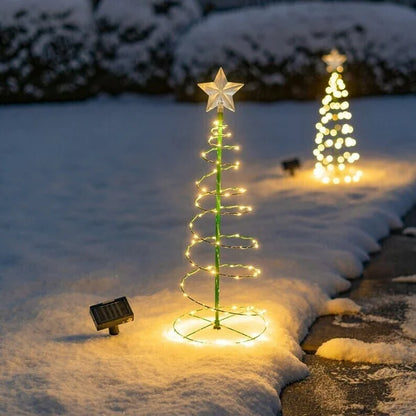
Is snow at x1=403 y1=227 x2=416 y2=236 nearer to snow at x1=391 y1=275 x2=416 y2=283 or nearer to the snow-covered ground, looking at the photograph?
the snow-covered ground

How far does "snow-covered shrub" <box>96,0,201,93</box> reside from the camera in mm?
13828

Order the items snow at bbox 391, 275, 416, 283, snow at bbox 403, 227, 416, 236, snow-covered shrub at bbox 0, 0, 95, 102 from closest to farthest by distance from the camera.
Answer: snow at bbox 391, 275, 416, 283 → snow at bbox 403, 227, 416, 236 → snow-covered shrub at bbox 0, 0, 95, 102

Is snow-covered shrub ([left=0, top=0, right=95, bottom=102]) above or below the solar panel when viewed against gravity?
above

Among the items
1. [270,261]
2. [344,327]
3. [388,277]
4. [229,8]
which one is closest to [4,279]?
[270,261]

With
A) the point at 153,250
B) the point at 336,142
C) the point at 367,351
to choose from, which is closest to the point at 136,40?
the point at 336,142

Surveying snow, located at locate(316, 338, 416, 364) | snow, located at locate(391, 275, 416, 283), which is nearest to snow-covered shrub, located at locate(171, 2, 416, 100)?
snow, located at locate(391, 275, 416, 283)

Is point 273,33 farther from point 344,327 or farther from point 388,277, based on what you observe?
point 344,327

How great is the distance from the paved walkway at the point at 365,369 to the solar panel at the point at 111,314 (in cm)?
97

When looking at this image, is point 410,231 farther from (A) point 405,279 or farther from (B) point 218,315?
(B) point 218,315

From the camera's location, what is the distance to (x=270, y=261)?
510cm

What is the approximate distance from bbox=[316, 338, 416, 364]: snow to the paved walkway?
0.16 feet

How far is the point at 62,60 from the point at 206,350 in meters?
10.7

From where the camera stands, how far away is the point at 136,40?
45.7 ft

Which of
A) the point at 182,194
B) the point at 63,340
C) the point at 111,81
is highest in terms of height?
the point at 111,81
